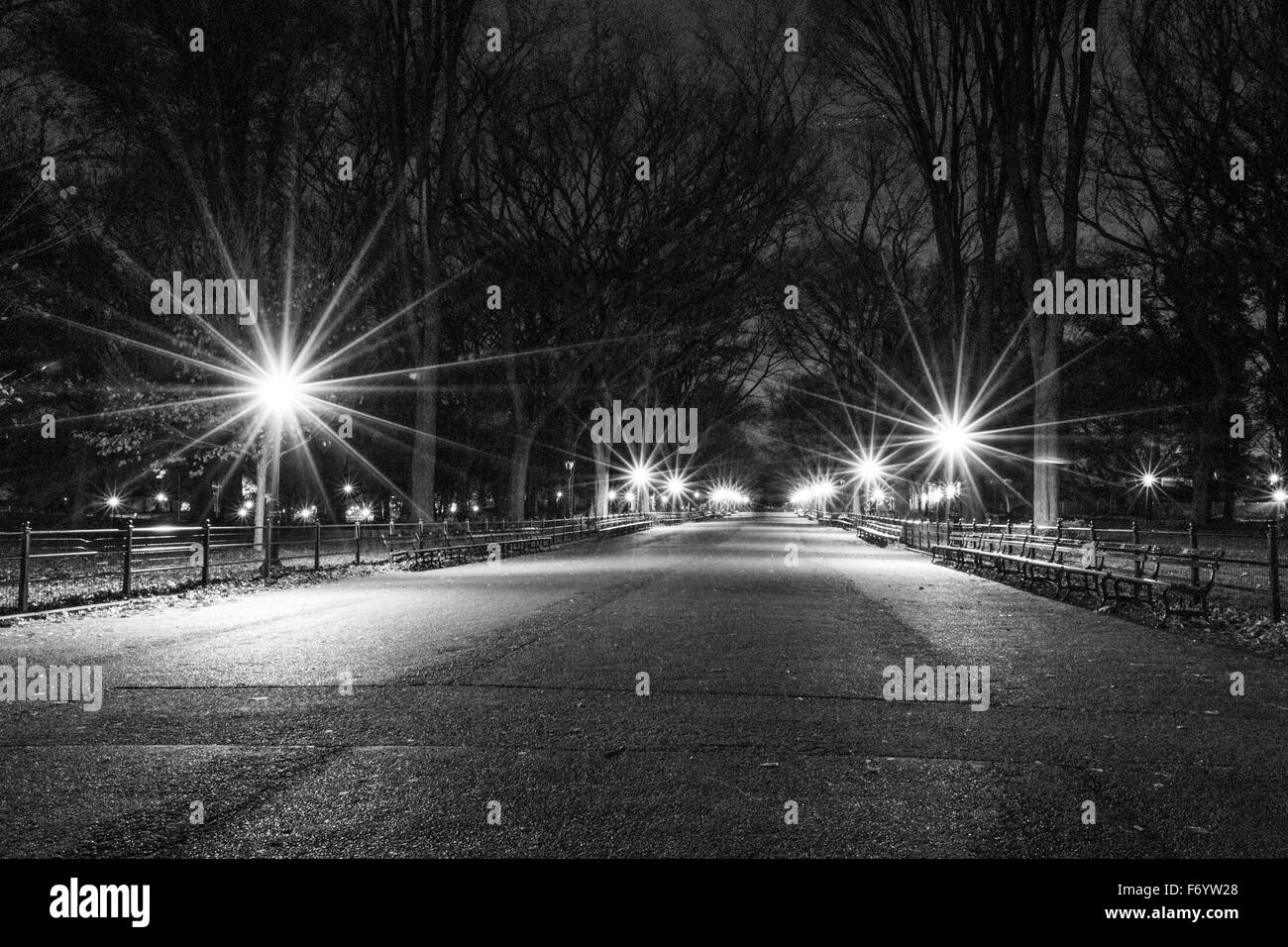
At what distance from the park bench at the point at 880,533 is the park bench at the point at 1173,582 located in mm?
25094

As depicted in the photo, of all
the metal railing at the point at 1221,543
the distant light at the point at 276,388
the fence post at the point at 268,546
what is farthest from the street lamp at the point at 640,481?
the fence post at the point at 268,546

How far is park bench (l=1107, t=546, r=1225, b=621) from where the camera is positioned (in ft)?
36.1

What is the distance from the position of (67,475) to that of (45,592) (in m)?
28.1

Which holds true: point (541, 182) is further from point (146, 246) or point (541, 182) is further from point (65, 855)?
point (65, 855)

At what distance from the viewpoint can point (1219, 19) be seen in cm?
1972

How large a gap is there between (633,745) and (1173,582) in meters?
9.19

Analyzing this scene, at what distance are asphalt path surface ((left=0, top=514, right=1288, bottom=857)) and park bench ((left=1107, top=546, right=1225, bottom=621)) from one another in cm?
93

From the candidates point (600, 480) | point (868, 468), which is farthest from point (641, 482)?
point (600, 480)

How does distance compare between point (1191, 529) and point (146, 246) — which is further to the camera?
point (146, 246)

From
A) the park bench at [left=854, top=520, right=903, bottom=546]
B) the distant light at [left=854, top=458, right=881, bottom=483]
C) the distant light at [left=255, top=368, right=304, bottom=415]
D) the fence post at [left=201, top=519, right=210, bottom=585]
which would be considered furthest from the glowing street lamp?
the fence post at [left=201, top=519, right=210, bottom=585]

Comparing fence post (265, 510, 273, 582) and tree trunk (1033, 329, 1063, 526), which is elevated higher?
tree trunk (1033, 329, 1063, 526)

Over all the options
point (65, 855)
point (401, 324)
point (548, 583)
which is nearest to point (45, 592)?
point (548, 583)

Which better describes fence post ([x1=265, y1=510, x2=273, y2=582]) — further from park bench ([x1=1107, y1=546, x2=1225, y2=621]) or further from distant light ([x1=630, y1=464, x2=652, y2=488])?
distant light ([x1=630, y1=464, x2=652, y2=488])

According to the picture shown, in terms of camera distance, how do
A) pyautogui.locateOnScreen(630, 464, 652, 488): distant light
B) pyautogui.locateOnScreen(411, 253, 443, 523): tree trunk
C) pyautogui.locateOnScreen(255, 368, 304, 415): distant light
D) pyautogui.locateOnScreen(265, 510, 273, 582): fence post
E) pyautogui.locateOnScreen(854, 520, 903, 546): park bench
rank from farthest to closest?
pyautogui.locateOnScreen(630, 464, 652, 488): distant light, pyautogui.locateOnScreen(854, 520, 903, 546): park bench, pyautogui.locateOnScreen(411, 253, 443, 523): tree trunk, pyautogui.locateOnScreen(255, 368, 304, 415): distant light, pyautogui.locateOnScreen(265, 510, 273, 582): fence post
